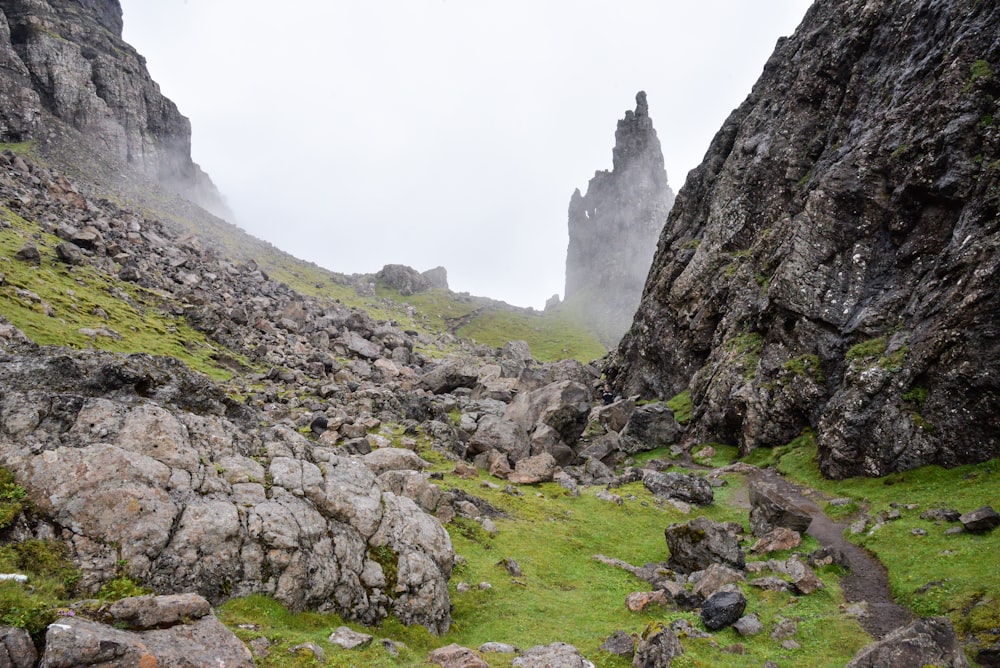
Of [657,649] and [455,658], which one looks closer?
[455,658]

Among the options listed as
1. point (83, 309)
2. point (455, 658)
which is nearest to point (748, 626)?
point (455, 658)

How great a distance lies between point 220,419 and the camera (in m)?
20.4

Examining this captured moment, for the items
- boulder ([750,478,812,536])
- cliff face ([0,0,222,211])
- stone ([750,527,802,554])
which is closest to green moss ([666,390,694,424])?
boulder ([750,478,812,536])

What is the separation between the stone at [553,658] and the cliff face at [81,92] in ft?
480

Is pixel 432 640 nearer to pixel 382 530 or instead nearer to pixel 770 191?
pixel 382 530

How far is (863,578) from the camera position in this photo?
72.9 ft

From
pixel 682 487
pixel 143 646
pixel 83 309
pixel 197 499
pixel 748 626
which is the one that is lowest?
pixel 748 626

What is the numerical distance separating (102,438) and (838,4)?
8511 cm

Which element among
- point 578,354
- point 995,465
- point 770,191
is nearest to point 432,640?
point 995,465

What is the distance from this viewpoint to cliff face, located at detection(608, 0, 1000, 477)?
30.2m

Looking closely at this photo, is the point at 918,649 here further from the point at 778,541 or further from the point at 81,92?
the point at 81,92

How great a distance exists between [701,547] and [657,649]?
10.6 metres

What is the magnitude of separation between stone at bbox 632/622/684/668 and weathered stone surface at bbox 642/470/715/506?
22.1 metres

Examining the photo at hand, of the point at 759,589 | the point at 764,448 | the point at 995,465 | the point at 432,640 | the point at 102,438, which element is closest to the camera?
the point at 102,438
